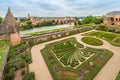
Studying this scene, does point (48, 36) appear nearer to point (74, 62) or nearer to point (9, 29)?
point (9, 29)

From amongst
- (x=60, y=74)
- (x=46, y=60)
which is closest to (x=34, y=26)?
(x=46, y=60)

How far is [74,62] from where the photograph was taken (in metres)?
18.3

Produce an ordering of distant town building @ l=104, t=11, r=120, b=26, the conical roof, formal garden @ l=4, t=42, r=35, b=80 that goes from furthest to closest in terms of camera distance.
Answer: distant town building @ l=104, t=11, r=120, b=26
the conical roof
formal garden @ l=4, t=42, r=35, b=80

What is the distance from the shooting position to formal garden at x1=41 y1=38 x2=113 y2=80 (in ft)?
49.8

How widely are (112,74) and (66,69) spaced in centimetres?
573

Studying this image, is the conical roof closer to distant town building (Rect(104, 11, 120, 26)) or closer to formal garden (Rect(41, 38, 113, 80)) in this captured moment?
formal garden (Rect(41, 38, 113, 80))

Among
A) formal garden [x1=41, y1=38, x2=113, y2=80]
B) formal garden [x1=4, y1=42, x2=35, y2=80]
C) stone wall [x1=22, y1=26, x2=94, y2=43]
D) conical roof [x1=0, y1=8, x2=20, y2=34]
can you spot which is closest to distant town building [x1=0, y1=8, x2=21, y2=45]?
conical roof [x1=0, y1=8, x2=20, y2=34]

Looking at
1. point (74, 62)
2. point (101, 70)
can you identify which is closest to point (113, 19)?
point (74, 62)

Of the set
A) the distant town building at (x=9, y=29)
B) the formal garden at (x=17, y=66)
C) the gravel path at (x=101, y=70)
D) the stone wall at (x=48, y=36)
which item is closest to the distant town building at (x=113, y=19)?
the stone wall at (x=48, y=36)

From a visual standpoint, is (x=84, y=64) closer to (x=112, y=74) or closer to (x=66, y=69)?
(x=66, y=69)

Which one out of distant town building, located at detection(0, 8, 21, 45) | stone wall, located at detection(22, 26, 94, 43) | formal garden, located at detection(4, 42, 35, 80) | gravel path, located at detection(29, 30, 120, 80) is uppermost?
distant town building, located at detection(0, 8, 21, 45)

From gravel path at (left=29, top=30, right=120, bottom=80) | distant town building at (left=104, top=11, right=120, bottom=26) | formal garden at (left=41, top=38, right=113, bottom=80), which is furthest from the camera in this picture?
distant town building at (left=104, top=11, right=120, bottom=26)

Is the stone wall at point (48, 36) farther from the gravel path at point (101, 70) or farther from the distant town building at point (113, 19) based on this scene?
the distant town building at point (113, 19)

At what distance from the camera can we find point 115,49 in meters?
23.3
